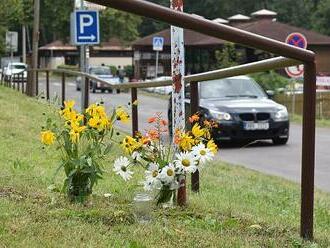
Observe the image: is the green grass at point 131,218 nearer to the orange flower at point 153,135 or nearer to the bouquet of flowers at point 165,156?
the bouquet of flowers at point 165,156

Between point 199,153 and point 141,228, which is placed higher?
point 199,153

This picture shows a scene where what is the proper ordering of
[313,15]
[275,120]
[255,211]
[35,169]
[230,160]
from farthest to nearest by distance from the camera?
[313,15], [275,120], [230,160], [35,169], [255,211]

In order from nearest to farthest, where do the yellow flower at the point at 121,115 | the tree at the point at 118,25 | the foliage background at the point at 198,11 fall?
the yellow flower at the point at 121,115 → the foliage background at the point at 198,11 → the tree at the point at 118,25

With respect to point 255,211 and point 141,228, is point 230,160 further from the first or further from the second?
point 141,228

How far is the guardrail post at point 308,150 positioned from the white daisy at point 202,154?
0.65 meters

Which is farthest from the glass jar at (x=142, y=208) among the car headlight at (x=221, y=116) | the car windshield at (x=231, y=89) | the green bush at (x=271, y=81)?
the green bush at (x=271, y=81)

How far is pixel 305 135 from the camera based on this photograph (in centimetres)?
432

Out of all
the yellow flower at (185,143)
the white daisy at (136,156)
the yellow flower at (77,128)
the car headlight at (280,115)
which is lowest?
the car headlight at (280,115)

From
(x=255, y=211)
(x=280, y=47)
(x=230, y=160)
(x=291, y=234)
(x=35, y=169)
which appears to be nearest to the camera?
(x=280, y=47)

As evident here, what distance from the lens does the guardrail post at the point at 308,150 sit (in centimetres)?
426


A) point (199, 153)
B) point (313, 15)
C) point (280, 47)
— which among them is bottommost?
point (199, 153)

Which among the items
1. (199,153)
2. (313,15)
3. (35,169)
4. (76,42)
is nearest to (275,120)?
(76,42)

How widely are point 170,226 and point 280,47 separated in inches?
51.0

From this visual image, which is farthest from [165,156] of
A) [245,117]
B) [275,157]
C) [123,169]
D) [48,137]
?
[245,117]
